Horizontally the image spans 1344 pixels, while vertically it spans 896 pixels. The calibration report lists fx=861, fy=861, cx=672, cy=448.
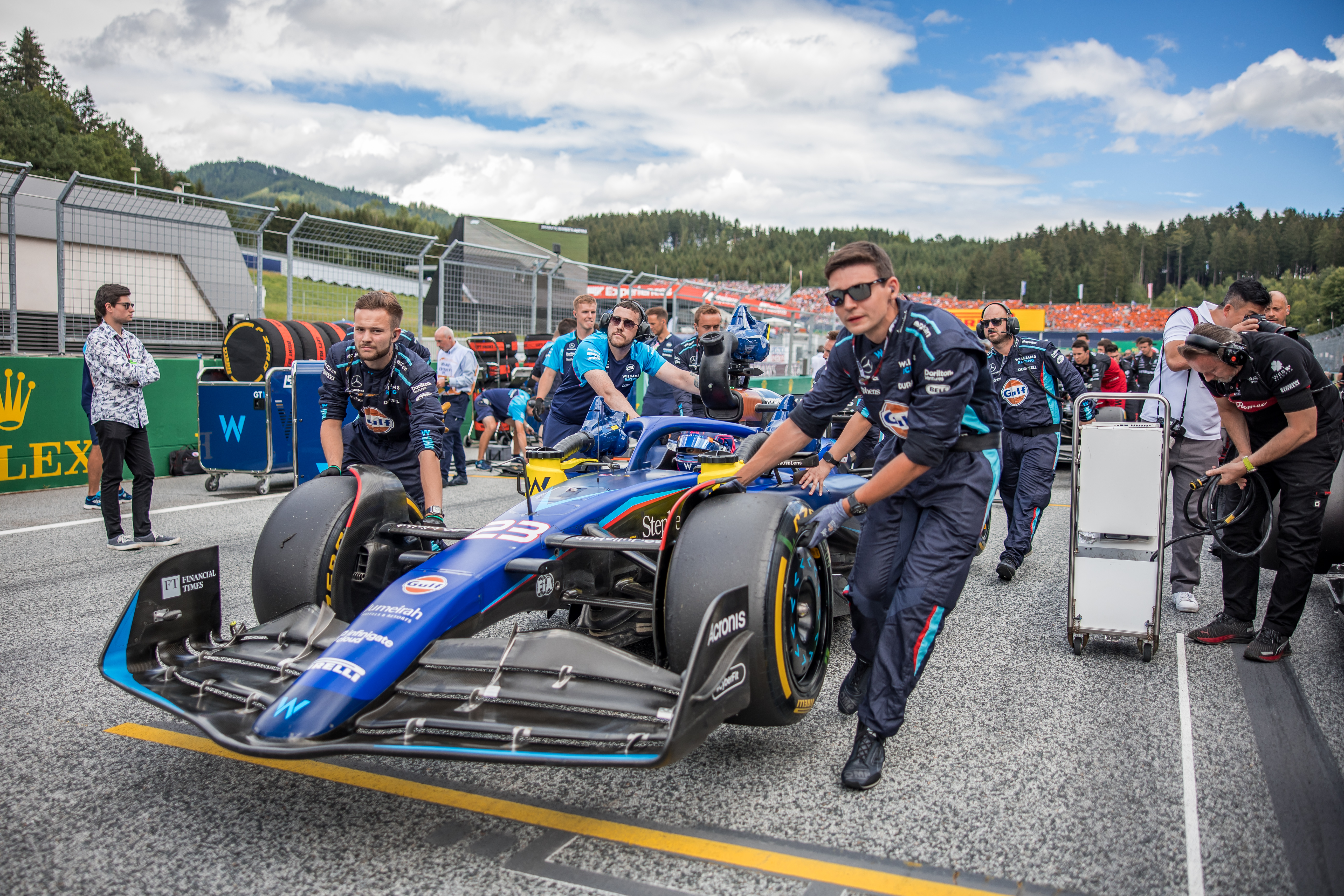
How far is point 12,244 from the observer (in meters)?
8.78

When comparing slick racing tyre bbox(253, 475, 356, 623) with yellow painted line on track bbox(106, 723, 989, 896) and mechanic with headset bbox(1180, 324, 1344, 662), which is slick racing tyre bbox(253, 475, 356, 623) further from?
mechanic with headset bbox(1180, 324, 1344, 662)

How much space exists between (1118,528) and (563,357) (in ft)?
13.4

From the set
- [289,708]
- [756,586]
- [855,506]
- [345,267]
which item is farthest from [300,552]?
[345,267]

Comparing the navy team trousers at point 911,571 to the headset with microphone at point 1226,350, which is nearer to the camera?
the navy team trousers at point 911,571

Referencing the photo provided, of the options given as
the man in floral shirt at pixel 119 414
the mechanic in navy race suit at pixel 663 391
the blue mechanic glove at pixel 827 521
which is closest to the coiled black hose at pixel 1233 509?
the blue mechanic glove at pixel 827 521

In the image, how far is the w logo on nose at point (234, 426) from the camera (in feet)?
29.2

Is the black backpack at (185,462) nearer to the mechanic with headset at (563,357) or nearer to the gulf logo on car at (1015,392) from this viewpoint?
the mechanic with headset at (563,357)

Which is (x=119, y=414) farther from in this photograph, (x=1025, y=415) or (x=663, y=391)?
(x=1025, y=415)

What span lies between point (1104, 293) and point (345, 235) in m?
132

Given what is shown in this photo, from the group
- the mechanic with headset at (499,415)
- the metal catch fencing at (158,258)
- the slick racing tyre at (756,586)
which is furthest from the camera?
the mechanic with headset at (499,415)

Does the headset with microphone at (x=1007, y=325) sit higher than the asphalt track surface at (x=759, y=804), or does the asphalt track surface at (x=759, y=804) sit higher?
the headset with microphone at (x=1007, y=325)

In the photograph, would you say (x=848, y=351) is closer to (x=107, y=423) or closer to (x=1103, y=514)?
(x=1103, y=514)

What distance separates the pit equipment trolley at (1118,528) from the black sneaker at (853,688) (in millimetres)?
1376

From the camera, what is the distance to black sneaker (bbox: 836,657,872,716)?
11.3 ft
